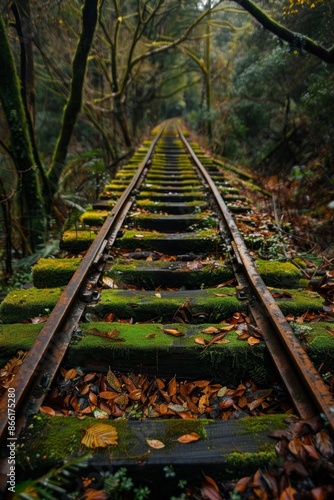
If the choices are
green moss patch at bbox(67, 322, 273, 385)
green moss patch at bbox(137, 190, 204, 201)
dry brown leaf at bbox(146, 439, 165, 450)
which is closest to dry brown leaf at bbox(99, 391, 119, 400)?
green moss patch at bbox(67, 322, 273, 385)

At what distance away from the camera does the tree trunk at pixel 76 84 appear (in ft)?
18.9

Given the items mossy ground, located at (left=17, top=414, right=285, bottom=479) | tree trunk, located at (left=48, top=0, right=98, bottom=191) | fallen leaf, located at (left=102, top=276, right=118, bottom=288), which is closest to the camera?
mossy ground, located at (left=17, top=414, right=285, bottom=479)

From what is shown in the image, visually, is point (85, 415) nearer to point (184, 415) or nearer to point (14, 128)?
point (184, 415)

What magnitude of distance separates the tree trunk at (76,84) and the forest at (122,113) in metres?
0.02

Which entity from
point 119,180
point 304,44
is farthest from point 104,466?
point 304,44

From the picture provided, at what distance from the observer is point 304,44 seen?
530 centimetres

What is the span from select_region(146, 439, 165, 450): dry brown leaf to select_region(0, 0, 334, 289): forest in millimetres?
2630

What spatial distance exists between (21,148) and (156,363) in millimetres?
4411

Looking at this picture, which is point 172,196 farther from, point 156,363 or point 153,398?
point 153,398

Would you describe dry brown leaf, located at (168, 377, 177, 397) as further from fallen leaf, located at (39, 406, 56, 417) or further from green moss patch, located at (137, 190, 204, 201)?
green moss patch, located at (137, 190, 204, 201)

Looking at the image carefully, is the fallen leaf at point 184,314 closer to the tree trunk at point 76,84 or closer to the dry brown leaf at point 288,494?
the dry brown leaf at point 288,494

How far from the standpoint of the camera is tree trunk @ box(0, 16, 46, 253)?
4883 mm

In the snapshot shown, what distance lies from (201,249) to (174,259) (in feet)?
1.13

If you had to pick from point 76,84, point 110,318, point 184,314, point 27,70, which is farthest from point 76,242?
point 27,70
